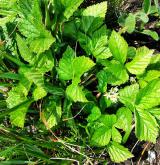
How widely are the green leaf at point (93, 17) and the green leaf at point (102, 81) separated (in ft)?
0.68

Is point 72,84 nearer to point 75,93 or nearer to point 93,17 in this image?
Answer: point 75,93

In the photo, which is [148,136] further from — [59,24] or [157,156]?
[59,24]

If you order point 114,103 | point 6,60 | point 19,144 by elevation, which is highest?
point 6,60

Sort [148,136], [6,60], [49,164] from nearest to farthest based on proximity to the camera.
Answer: [148,136]
[49,164]
[6,60]

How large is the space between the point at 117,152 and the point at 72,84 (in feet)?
1.28

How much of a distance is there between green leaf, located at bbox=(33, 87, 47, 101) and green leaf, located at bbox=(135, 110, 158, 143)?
43cm

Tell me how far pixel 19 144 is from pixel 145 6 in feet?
3.00

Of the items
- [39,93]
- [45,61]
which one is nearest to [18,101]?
[39,93]

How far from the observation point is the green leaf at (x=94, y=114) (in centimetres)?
164

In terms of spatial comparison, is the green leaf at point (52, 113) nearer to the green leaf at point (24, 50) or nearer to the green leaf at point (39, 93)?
the green leaf at point (39, 93)

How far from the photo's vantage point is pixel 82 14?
1643 millimetres

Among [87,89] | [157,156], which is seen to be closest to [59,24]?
[87,89]

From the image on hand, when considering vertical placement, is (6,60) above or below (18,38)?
below

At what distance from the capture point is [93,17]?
1.63 m
